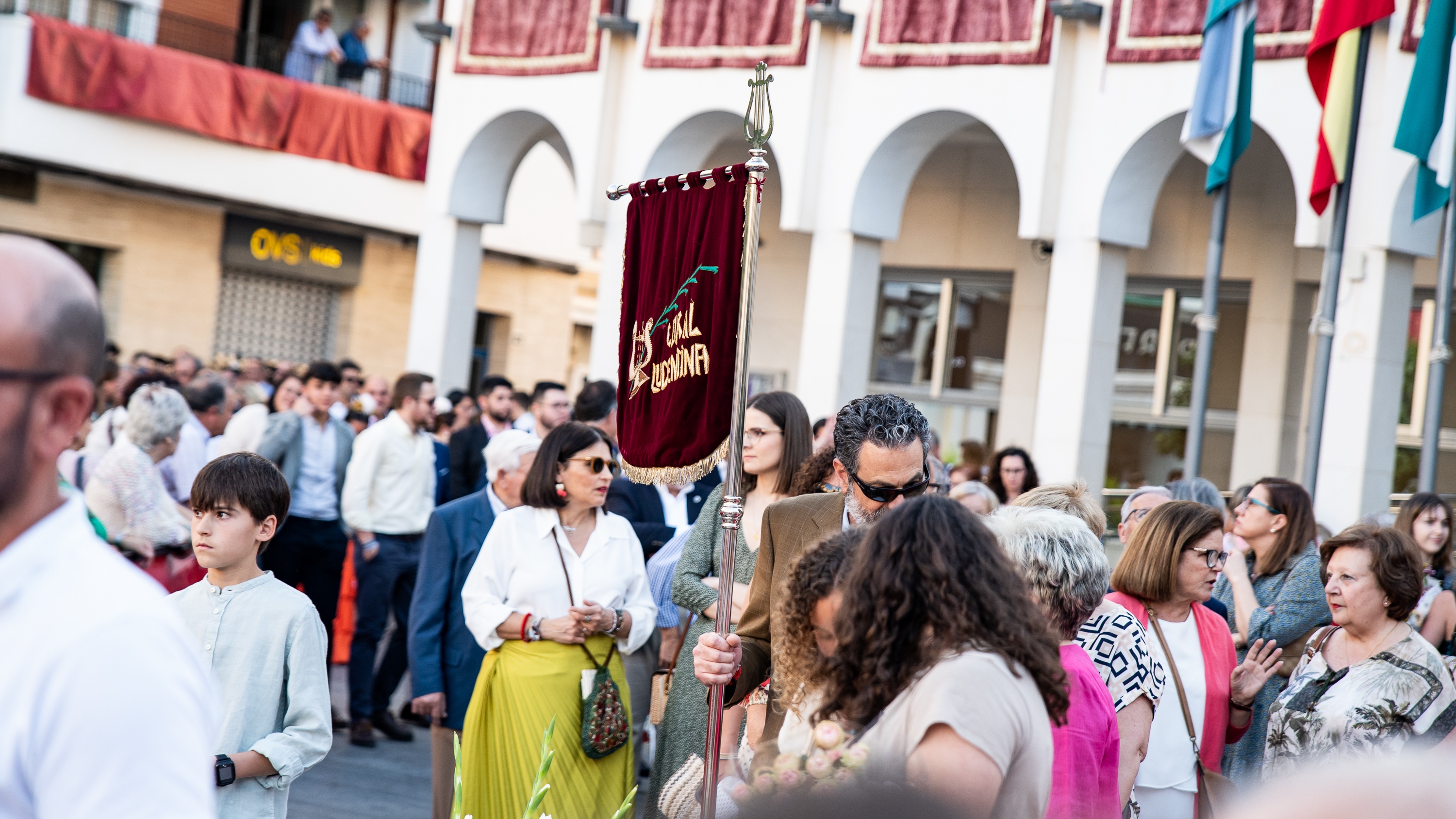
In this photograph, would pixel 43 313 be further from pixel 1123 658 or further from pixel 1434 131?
pixel 1434 131

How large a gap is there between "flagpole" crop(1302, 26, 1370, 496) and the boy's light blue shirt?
29.7 feet

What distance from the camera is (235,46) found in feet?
81.0

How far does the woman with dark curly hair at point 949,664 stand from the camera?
8.39ft

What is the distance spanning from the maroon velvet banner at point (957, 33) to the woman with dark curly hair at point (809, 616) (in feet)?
35.7

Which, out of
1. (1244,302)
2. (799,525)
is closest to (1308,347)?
(1244,302)

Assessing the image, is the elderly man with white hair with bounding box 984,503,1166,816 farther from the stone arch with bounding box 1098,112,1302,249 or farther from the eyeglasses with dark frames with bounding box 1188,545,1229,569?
the stone arch with bounding box 1098,112,1302,249

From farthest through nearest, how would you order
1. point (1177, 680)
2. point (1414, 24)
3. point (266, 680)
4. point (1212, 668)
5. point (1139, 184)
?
1. point (1139, 184)
2. point (1414, 24)
3. point (1212, 668)
4. point (1177, 680)
5. point (266, 680)

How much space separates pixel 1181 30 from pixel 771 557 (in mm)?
9796

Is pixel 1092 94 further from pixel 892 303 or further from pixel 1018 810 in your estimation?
pixel 1018 810

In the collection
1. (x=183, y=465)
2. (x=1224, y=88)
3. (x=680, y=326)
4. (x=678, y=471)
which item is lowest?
(x=183, y=465)

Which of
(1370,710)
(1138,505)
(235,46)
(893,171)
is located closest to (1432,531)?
(1138,505)

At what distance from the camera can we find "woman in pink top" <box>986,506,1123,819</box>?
3.41m

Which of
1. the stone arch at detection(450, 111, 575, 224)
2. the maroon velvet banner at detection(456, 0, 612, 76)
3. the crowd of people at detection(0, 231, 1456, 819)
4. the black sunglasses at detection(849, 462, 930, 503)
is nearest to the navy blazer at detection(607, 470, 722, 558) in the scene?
the crowd of people at detection(0, 231, 1456, 819)

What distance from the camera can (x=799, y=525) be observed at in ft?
14.7
